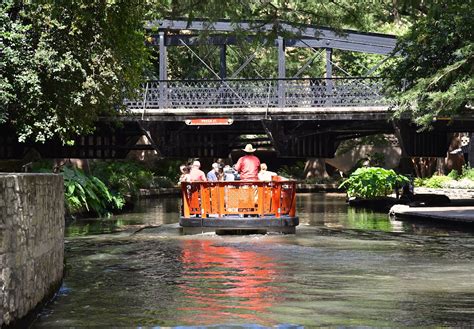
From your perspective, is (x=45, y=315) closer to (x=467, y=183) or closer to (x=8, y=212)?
(x=8, y=212)

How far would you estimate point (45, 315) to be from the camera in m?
12.1

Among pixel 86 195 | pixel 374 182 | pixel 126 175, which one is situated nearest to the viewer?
pixel 86 195

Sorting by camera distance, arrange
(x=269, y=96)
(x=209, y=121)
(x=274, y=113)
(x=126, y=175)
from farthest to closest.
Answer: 1. (x=126, y=175)
2. (x=269, y=96)
3. (x=274, y=113)
4. (x=209, y=121)

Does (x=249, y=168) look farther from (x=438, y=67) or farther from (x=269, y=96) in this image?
(x=269, y=96)

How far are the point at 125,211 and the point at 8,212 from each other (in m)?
29.4

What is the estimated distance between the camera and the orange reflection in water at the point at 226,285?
11992 mm

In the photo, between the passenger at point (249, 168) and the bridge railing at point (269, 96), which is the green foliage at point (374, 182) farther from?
the passenger at point (249, 168)

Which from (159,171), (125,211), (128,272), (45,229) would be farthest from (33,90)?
(159,171)

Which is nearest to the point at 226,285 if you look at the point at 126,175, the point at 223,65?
the point at 223,65

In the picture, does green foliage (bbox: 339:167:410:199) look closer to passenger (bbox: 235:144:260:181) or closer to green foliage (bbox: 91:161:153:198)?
green foliage (bbox: 91:161:153:198)

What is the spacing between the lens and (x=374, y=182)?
4241cm

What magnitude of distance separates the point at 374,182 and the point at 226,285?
28.4 metres

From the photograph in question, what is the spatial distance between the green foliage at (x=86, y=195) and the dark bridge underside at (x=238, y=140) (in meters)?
4.08

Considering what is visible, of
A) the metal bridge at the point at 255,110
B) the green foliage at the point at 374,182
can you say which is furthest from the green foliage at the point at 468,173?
the green foliage at the point at 374,182
